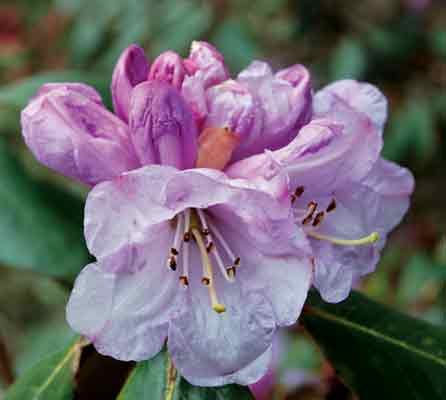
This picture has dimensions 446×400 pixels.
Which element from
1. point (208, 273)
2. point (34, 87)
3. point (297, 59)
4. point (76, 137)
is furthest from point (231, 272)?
point (297, 59)

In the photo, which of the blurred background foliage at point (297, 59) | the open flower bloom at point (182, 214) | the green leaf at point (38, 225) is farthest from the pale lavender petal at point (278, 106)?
the blurred background foliage at point (297, 59)

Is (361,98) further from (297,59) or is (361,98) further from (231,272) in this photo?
(297,59)

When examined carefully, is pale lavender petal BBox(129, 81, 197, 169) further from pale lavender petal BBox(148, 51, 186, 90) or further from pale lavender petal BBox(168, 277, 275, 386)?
pale lavender petal BBox(168, 277, 275, 386)

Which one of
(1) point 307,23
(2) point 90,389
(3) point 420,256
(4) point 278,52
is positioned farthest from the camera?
(4) point 278,52

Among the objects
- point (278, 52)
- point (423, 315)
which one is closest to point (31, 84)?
point (423, 315)

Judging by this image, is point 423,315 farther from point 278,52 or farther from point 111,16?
point 278,52

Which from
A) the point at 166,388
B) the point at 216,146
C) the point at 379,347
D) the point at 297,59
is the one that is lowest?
the point at 297,59
